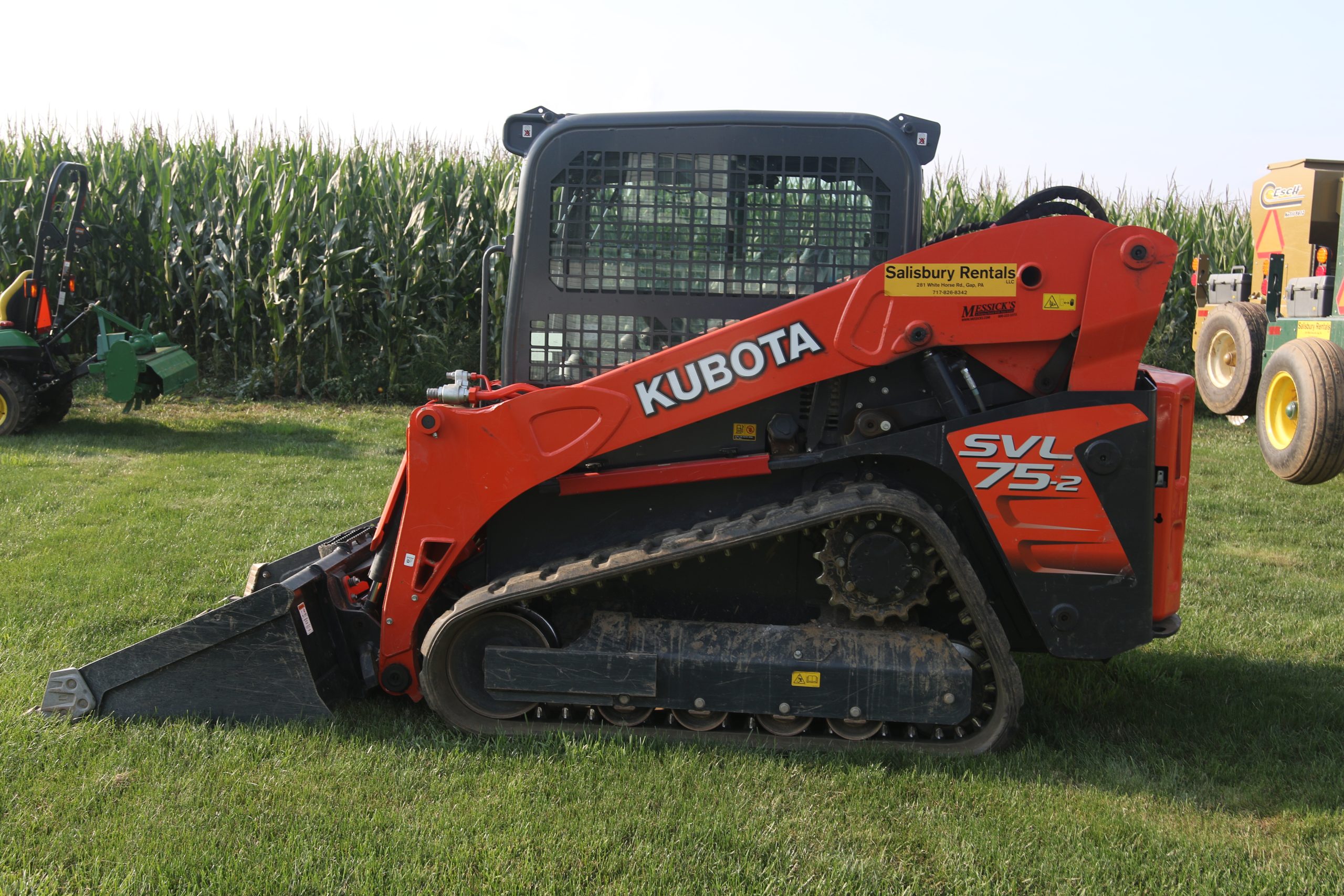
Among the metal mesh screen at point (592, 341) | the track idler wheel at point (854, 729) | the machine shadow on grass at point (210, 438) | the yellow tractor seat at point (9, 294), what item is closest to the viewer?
the track idler wheel at point (854, 729)

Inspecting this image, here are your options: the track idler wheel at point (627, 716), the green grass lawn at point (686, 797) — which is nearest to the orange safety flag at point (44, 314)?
the green grass lawn at point (686, 797)

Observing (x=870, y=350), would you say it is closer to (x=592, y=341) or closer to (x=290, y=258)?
(x=592, y=341)

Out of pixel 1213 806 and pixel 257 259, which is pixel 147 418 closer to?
pixel 257 259

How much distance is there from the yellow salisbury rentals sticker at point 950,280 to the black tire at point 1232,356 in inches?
Result: 325

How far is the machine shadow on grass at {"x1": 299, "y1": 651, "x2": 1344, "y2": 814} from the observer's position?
12.5 ft

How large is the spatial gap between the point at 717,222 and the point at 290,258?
9.87 m

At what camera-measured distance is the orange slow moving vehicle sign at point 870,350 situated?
3699 mm

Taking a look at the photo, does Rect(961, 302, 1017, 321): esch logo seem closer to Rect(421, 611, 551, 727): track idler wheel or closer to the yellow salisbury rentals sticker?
the yellow salisbury rentals sticker

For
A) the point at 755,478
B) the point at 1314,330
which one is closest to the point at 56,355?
the point at 755,478

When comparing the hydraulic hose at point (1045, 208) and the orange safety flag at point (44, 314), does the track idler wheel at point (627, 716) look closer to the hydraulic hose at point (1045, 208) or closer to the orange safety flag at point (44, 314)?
the hydraulic hose at point (1045, 208)

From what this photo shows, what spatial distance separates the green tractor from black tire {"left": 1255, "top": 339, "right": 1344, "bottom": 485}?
9747mm

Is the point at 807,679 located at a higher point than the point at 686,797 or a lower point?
higher

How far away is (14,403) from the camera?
31.8 feet

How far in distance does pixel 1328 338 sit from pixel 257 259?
11403mm
